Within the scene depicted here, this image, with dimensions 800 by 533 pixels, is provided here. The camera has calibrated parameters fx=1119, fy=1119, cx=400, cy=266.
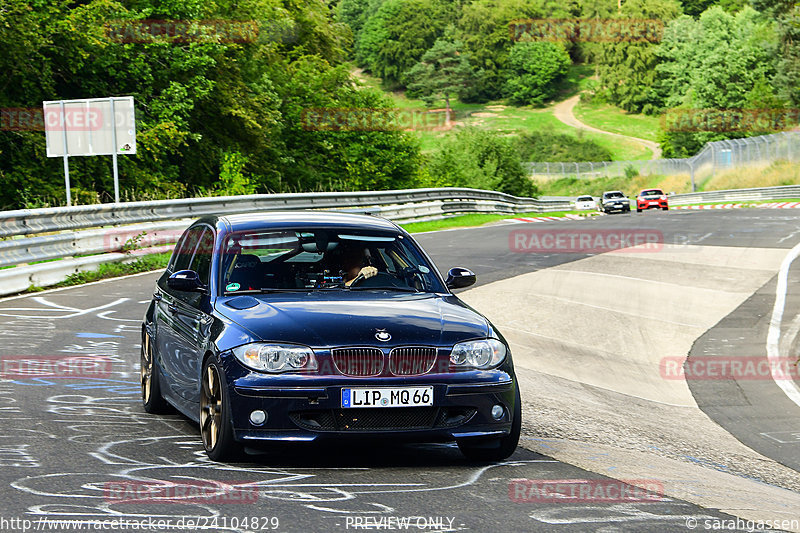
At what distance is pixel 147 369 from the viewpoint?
27.7 ft

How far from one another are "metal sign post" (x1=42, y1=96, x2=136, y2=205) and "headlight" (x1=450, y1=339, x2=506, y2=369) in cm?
1827

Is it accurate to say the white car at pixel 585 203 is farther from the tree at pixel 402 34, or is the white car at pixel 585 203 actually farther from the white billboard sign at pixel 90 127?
the tree at pixel 402 34

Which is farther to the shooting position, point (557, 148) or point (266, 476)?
point (557, 148)

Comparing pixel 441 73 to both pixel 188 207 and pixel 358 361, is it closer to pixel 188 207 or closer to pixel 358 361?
pixel 188 207

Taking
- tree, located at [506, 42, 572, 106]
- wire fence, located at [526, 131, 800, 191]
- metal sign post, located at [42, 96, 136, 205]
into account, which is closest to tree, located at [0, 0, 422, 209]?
metal sign post, located at [42, 96, 136, 205]

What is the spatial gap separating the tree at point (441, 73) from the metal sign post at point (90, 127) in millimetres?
152814

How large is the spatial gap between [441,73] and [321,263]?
173465 mm

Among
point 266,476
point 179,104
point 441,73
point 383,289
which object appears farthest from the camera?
point 441,73

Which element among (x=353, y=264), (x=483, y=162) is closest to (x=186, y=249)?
(x=353, y=264)

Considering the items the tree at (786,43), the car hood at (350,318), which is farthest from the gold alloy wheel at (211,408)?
the tree at (786,43)

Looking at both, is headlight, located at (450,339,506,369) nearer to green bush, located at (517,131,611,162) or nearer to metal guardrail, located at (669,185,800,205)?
metal guardrail, located at (669,185,800,205)

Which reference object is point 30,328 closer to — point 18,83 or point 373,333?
point 373,333

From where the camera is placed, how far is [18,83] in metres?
31.4

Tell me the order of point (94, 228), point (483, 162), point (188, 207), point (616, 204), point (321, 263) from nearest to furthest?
point (321, 263) < point (94, 228) < point (188, 207) < point (616, 204) < point (483, 162)
